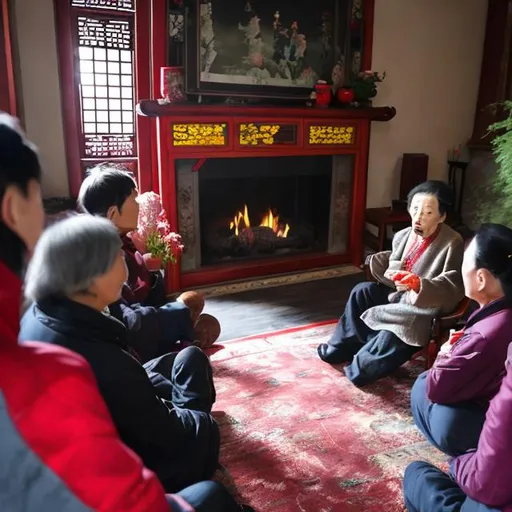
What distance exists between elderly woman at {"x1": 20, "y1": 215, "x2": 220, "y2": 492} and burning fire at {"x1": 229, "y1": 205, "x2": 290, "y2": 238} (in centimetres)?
294

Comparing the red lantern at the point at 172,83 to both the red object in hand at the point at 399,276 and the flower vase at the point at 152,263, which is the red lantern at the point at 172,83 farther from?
the red object in hand at the point at 399,276

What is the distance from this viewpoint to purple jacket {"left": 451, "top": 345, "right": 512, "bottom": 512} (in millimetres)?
1146

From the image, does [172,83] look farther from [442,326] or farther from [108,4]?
[442,326]

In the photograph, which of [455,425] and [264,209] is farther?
[264,209]

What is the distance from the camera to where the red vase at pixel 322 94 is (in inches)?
155

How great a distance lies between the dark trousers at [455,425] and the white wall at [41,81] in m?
2.87

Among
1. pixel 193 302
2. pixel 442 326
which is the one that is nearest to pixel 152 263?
pixel 193 302

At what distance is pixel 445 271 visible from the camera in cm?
241

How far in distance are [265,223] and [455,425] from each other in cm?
290

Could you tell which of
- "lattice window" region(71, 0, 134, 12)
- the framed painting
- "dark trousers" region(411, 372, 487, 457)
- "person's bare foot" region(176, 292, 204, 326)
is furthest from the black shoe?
"lattice window" region(71, 0, 134, 12)

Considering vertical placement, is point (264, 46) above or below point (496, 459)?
above

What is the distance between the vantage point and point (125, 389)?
3.93 ft

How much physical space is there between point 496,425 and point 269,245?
326cm

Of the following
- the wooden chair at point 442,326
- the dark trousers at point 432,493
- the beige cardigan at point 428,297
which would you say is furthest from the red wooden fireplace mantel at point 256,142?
the dark trousers at point 432,493
